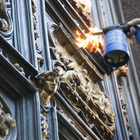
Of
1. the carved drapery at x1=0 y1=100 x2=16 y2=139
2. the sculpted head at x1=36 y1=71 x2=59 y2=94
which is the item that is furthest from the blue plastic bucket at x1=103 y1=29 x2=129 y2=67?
the carved drapery at x1=0 y1=100 x2=16 y2=139

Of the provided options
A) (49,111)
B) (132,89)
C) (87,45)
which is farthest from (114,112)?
(49,111)

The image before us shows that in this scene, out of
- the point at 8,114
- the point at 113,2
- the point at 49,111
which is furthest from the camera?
the point at 113,2

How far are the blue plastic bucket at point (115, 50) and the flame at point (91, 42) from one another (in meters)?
0.24

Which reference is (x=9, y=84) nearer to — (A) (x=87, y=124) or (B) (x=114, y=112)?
(A) (x=87, y=124)

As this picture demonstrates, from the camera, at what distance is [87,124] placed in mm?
7000

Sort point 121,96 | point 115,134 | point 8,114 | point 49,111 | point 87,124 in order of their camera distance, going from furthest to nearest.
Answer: point 121,96, point 115,134, point 87,124, point 49,111, point 8,114

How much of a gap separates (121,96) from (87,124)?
2.03 metres

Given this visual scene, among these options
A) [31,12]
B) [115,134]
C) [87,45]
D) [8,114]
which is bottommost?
[8,114]

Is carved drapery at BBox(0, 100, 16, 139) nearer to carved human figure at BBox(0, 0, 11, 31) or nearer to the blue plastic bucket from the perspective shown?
carved human figure at BBox(0, 0, 11, 31)

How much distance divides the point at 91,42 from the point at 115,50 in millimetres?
528

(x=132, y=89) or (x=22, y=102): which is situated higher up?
(x=132, y=89)

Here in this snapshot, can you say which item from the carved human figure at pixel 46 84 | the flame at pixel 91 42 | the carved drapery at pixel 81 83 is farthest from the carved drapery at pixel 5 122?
the flame at pixel 91 42

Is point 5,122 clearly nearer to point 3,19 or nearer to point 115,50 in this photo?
point 3,19

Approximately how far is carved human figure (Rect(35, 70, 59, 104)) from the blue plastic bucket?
2.08 metres
